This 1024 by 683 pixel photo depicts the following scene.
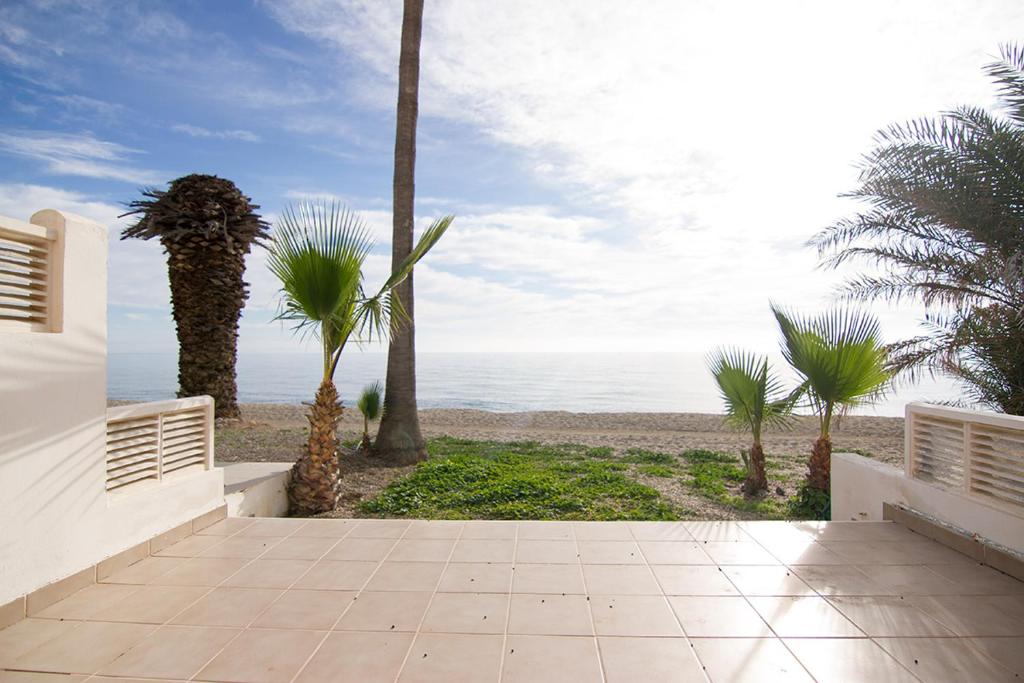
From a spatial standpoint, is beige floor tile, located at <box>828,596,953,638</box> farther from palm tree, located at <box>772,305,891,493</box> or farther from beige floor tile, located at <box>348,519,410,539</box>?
palm tree, located at <box>772,305,891,493</box>

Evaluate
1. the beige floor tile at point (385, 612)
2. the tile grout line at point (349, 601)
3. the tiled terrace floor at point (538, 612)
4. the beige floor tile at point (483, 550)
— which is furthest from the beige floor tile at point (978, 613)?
the tile grout line at point (349, 601)

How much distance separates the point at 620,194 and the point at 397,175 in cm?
821

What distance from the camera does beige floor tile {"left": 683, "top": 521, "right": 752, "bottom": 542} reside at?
14.3 ft

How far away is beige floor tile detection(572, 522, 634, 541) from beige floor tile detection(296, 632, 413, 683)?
192 cm

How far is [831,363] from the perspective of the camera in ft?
19.8

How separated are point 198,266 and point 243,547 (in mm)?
9669

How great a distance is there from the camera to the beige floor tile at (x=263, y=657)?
2.46 metres

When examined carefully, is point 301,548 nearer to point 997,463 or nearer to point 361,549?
point 361,549

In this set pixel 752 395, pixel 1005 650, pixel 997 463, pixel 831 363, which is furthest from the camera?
pixel 752 395

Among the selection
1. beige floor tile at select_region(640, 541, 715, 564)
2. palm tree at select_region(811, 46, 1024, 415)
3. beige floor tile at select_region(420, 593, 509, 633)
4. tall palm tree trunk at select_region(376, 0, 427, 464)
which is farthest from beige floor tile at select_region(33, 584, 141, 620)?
palm tree at select_region(811, 46, 1024, 415)

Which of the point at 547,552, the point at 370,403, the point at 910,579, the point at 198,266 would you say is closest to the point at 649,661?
the point at 547,552

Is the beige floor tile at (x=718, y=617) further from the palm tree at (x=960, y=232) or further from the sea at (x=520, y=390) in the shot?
the sea at (x=520, y=390)

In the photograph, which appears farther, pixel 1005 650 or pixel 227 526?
pixel 227 526

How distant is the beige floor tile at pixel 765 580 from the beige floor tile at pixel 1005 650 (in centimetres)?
78
